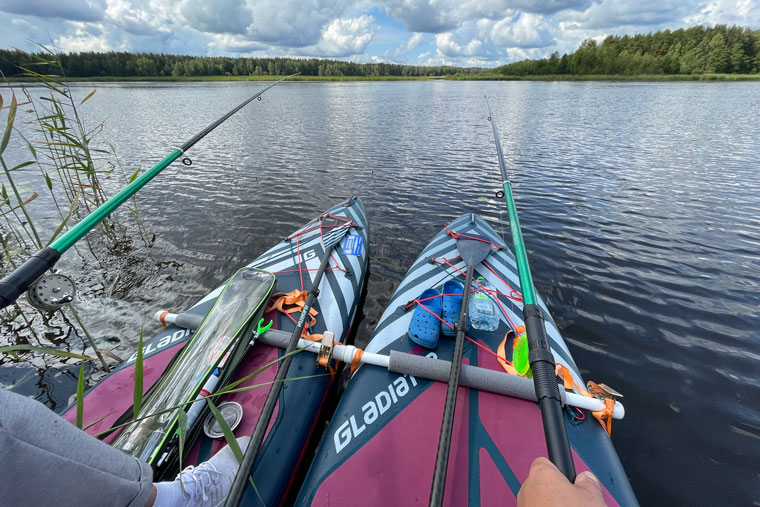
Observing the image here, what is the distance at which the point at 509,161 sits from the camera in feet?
40.1

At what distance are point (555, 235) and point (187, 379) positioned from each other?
7.26 m

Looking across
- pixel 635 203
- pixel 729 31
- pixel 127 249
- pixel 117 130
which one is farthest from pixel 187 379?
pixel 729 31

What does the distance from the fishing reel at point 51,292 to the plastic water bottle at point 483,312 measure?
3480 mm

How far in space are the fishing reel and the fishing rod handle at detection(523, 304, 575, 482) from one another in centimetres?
321

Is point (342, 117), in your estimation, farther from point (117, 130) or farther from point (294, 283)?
point (294, 283)

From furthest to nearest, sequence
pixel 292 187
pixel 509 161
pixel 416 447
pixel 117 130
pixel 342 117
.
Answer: pixel 342 117, pixel 117 130, pixel 509 161, pixel 292 187, pixel 416 447

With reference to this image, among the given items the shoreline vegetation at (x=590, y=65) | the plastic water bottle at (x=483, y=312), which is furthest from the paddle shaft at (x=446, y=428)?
the shoreline vegetation at (x=590, y=65)

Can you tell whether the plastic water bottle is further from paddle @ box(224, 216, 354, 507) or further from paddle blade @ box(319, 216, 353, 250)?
paddle blade @ box(319, 216, 353, 250)

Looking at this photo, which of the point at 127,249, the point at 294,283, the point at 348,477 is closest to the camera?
the point at 348,477

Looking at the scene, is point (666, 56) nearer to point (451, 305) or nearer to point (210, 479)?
point (451, 305)

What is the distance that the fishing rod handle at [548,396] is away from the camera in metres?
1.28

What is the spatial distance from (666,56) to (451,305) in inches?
3953

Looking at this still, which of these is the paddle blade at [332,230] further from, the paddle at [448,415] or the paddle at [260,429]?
the paddle at [448,415]

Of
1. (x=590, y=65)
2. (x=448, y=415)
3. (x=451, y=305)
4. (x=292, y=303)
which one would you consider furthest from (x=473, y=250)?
(x=590, y=65)
